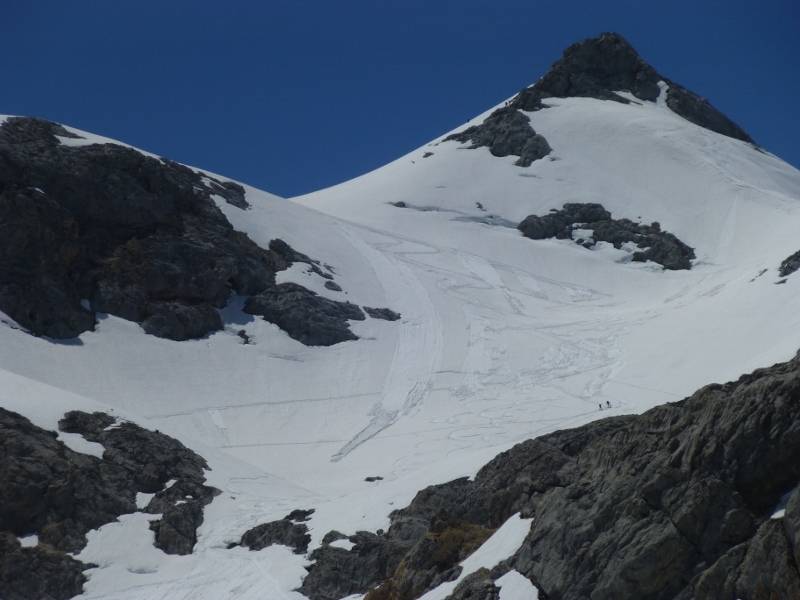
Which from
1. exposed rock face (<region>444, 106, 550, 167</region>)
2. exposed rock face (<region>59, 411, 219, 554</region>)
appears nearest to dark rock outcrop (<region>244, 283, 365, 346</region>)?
exposed rock face (<region>59, 411, 219, 554</region>)

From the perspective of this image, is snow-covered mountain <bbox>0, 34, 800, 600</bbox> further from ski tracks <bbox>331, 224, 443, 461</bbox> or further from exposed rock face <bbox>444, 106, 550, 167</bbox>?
exposed rock face <bbox>444, 106, 550, 167</bbox>

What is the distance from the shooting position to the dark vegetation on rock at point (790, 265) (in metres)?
52.8

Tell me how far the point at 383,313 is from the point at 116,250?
18.4m

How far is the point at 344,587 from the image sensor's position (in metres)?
26.2

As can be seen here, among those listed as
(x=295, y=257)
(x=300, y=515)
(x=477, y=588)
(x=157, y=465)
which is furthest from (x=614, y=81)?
(x=477, y=588)

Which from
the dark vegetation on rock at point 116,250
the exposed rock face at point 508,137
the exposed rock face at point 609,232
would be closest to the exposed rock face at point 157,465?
the dark vegetation on rock at point 116,250

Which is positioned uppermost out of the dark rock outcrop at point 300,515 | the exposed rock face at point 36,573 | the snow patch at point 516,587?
the snow patch at point 516,587

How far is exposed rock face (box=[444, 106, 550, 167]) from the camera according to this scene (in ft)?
354

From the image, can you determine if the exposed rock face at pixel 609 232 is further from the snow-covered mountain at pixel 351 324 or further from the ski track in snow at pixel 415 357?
the ski track in snow at pixel 415 357

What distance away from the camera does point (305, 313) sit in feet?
202

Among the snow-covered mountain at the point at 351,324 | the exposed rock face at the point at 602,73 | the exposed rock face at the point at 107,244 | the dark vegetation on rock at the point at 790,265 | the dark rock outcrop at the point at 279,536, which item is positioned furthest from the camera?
the exposed rock face at the point at 602,73

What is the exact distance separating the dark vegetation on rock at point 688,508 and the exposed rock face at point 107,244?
42.3 metres

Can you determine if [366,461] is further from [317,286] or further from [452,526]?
[317,286]

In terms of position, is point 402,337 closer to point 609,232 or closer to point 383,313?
point 383,313
